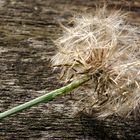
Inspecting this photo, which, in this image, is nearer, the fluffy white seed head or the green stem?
the green stem

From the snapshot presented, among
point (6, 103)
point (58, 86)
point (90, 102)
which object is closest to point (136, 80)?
point (90, 102)

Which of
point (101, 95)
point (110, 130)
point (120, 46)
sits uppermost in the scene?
point (120, 46)

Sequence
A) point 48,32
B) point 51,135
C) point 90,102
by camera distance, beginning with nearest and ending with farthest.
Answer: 1. point 51,135
2. point 90,102
3. point 48,32

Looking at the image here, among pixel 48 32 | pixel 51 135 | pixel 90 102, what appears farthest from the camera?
pixel 48 32

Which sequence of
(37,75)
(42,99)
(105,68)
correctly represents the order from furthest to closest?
(37,75)
(105,68)
(42,99)

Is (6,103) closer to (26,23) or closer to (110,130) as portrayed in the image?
(110,130)
